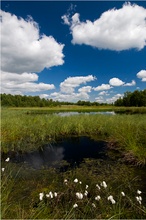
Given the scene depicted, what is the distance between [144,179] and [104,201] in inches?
101

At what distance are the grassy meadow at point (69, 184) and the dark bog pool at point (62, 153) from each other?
545 millimetres

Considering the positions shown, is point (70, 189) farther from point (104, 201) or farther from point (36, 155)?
point (36, 155)

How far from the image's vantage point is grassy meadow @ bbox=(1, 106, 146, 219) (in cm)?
353

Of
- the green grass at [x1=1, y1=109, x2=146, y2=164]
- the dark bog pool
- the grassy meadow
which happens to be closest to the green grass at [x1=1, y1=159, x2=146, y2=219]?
the grassy meadow

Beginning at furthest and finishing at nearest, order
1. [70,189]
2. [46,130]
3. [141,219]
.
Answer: [46,130] → [70,189] → [141,219]

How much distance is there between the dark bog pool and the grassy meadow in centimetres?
54

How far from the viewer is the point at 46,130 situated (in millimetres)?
12445

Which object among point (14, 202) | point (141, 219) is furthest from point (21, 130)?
point (141, 219)

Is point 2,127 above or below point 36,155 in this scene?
above

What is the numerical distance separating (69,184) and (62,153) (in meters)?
4.31

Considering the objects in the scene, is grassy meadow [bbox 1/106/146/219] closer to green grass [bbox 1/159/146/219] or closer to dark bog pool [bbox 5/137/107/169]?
green grass [bbox 1/159/146/219]

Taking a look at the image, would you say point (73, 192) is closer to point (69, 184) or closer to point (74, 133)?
point (69, 184)

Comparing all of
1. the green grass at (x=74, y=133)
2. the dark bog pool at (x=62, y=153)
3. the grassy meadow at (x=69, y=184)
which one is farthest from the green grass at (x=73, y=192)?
the green grass at (x=74, y=133)

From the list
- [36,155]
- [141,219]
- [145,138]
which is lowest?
[36,155]
